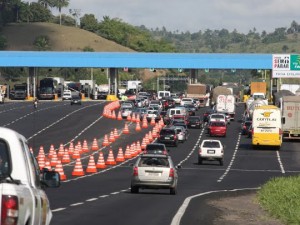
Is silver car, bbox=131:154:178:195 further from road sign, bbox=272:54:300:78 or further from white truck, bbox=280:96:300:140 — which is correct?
road sign, bbox=272:54:300:78

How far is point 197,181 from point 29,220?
3472cm

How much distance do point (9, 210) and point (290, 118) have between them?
229 ft

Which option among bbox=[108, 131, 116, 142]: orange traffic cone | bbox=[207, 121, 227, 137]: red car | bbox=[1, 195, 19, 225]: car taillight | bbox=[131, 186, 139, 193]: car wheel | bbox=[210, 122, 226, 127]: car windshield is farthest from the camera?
bbox=[210, 122, 226, 127]: car windshield

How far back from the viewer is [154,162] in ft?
111

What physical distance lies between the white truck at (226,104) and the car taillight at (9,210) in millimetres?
93856

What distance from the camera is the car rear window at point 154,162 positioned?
3375cm

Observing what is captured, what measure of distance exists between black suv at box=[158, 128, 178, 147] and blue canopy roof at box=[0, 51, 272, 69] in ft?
203

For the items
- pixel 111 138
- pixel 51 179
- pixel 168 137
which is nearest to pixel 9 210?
pixel 51 179

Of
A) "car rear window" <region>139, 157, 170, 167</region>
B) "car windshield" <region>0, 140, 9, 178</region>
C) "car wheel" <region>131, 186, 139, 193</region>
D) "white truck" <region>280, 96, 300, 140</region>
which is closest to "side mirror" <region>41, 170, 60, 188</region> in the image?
"car windshield" <region>0, 140, 9, 178</region>

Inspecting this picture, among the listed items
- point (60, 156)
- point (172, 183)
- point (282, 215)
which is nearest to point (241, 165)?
point (60, 156)

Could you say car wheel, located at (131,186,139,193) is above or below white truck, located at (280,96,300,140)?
above

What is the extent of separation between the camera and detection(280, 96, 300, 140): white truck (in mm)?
77625

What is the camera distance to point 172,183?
33.8 meters

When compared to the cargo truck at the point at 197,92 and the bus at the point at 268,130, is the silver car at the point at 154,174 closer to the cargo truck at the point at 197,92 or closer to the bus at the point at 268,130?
the bus at the point at 268,130
